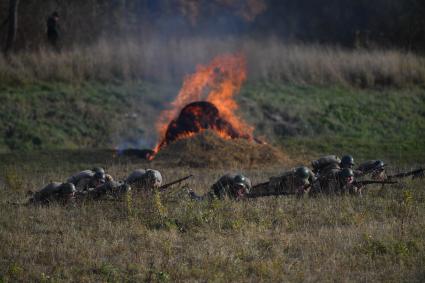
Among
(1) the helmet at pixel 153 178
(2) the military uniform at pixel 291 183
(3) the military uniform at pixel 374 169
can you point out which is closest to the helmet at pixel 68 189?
(1) the helmet at pixel 153 178

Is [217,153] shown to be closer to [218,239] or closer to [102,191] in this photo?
[102,191]

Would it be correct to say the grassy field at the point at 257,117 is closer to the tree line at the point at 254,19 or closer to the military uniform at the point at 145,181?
the military uniform at the point at 145,181

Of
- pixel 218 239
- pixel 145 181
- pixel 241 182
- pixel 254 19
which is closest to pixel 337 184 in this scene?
pixel 241 182

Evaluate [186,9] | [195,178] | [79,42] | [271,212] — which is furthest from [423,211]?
[186,9]

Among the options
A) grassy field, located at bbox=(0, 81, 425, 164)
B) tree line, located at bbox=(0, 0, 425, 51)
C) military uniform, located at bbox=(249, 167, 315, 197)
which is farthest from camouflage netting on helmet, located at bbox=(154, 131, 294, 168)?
tree line, located at bbox=(0, 0, 425, 51)

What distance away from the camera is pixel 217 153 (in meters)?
17.9

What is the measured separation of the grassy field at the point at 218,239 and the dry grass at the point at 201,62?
13725mm

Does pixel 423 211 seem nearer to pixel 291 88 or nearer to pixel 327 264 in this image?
pixel 327 264

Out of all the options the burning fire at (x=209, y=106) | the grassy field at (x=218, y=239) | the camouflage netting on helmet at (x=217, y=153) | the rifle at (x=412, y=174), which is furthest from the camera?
the burning fire at (x=209, y=106)

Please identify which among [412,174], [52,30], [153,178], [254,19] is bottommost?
[412,174]

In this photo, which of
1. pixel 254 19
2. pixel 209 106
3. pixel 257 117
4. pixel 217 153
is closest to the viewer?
pixel 217 153

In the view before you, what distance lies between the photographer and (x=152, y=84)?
25812 millimetres

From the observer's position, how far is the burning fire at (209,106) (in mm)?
19062

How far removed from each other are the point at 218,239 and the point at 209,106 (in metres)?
9.93
